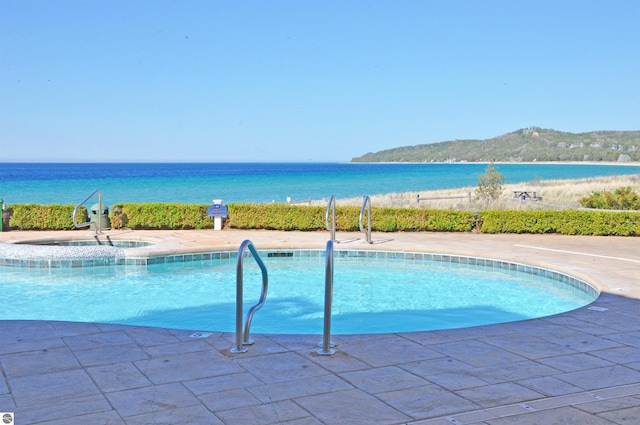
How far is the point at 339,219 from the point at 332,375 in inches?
366

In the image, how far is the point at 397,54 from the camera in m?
37.4

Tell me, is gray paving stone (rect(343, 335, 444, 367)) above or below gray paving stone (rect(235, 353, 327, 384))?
above

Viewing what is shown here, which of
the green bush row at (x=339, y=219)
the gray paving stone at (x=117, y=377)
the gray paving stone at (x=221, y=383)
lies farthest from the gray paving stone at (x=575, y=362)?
the green bush row at (x=339, y=219)

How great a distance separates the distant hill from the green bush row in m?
106

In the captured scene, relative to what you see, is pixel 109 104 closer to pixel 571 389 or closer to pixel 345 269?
pixel 345 269

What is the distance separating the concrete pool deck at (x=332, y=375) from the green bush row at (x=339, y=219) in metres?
7.23

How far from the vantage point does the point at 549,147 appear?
124 metres

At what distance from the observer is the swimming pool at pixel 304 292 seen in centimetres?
Answer: 706

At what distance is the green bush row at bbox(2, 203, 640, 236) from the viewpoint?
508 inches

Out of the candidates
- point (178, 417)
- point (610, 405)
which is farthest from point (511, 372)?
point (178, 417)

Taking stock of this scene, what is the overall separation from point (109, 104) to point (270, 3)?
34.1 meters

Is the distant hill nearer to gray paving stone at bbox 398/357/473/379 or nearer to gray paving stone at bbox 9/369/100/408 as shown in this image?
gray paving stone at bbox 398/357/473/379

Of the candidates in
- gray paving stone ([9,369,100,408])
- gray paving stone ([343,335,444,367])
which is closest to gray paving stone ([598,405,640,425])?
gray paving stone ([343,335,444,367])

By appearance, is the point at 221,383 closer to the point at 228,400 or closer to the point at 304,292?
the point at 228,400
